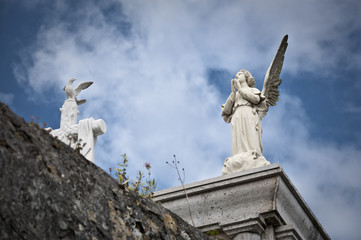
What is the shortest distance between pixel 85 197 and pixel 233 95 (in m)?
4.14

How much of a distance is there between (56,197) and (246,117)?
415cm

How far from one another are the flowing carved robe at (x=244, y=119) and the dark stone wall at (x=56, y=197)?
10.9 feet

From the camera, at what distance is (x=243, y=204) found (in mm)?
4523

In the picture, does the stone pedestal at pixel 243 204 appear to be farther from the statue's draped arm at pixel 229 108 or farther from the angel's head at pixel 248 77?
the angel's head at pixel 248 77

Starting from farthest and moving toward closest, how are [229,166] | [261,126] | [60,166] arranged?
[261,126]
[229,166]
[60,166]

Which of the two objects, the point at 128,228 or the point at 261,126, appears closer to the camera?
the point at 128,228

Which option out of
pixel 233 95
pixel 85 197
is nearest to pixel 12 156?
pixel 85 197

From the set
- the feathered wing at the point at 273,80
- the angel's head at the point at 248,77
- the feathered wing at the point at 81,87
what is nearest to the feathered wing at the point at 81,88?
the feathered wing at the point at 81,87

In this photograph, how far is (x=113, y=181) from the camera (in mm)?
2605

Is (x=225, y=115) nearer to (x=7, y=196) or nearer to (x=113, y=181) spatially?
(x=113, y=181)

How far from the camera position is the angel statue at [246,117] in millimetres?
5594

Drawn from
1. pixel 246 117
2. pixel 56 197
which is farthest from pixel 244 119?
pixel 56 197

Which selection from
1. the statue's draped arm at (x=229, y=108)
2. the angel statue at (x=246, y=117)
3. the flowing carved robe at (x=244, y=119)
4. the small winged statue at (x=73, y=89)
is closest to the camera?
the angel statue at (x=246, y=117)

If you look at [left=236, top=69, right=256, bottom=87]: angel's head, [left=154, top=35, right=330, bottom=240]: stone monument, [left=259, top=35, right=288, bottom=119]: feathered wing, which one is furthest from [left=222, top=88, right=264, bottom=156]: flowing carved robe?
[left=154, top=35, right=330, bottom=240]: stone monument
